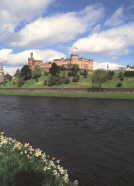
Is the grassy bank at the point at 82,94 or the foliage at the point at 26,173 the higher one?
the foliage at the point at 26,173

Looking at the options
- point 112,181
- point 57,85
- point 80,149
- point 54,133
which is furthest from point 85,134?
point 57,85

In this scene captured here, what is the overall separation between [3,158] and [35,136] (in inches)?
486

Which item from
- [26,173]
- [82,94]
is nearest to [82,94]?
[82,94]

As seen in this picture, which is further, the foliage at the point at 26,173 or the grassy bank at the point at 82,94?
the grassy bank at the point at 82,94

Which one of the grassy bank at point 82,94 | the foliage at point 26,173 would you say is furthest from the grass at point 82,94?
the foliage at point 26,173

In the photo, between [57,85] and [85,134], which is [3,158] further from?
[57,85]

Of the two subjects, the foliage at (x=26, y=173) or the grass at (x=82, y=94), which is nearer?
the foliage at (x=26, y=173)

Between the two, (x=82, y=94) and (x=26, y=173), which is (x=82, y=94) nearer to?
(x=82, y=94)

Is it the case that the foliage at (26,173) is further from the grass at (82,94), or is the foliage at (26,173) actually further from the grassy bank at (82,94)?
the grass at (82,94)

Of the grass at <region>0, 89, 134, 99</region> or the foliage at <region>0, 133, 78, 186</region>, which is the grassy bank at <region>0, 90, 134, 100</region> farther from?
the foliage at <region>0, 133, 78, 186</region>

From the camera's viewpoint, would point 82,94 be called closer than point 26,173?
No

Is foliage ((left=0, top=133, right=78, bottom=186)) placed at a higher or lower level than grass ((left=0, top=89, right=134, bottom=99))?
higher

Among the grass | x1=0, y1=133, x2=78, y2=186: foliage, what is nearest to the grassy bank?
the grass

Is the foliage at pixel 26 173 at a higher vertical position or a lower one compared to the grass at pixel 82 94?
higher
